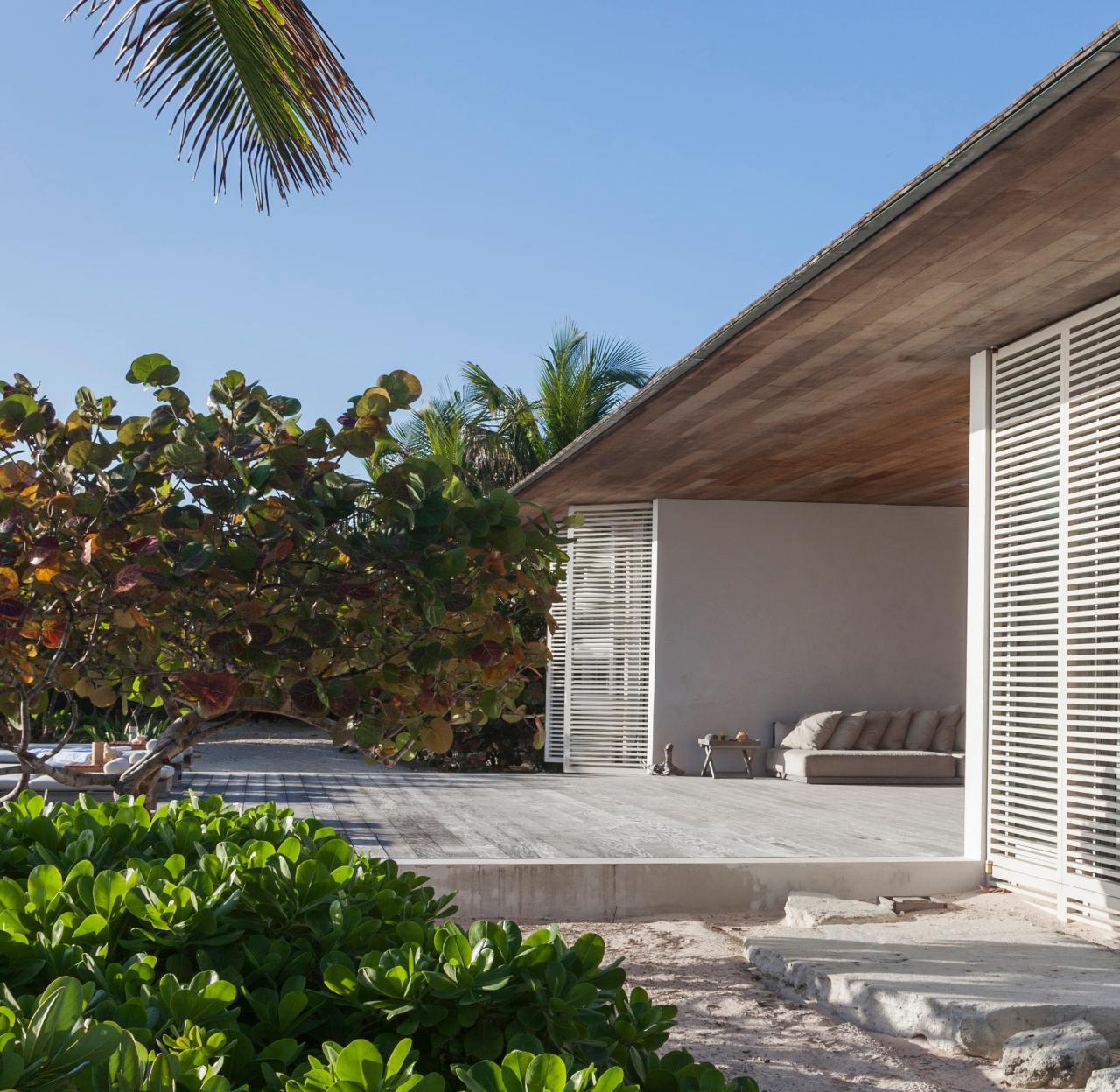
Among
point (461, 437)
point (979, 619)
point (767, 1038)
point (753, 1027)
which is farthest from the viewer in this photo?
point (461, 437)

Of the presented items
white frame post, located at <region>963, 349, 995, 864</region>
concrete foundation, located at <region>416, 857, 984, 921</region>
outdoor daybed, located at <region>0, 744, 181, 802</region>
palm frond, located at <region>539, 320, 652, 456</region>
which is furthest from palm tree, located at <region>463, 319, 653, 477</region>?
concrete foundation, located at <region>416, 857, 984, 921</region>

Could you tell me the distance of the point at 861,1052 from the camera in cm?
447

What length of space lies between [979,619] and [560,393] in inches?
565

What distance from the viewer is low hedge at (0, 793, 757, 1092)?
50.1 inches

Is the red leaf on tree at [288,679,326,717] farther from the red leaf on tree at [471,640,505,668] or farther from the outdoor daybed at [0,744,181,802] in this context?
the outdoor daybed at [0,744,181,802]

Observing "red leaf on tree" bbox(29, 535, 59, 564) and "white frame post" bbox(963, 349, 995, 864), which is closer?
"red leaf on tree" bbox(29, 535, 59, 564)

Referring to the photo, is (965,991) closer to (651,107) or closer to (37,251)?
(37,251)

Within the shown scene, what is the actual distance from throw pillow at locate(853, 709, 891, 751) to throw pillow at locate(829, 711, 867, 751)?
0.25ft

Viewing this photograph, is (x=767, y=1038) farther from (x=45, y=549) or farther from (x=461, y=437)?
(x=461, y=437)

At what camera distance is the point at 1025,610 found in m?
6.93

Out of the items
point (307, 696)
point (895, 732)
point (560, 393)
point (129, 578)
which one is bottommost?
point (895, 732)

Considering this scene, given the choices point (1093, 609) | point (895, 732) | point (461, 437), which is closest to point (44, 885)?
point (1093, 609)

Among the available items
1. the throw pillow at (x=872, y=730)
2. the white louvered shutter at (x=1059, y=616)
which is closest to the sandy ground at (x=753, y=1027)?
the white louvered shutter at (x=1059, y=616)

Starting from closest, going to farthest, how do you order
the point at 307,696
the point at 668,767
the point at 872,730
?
the point at 307,696 → the point at 872,730 → the point at 668,767
